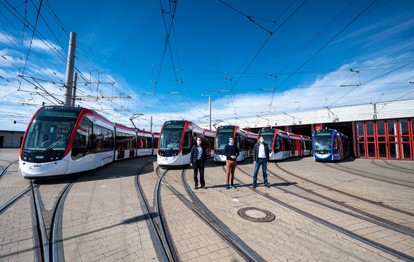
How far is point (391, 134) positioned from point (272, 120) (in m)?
17.1

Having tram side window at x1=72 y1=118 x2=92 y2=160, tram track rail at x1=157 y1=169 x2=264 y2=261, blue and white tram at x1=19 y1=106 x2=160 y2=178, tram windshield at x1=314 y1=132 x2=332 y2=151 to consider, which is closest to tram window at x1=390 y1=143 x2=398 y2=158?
tram windshield at x1=314 y1=132 x2=332 y2=151

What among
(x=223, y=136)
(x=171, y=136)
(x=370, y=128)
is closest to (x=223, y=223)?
(x=171, y=136)

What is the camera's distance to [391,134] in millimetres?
24969

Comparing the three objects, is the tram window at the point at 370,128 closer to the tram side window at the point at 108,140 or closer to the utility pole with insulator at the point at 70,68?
the tram side window at the point at 108,140

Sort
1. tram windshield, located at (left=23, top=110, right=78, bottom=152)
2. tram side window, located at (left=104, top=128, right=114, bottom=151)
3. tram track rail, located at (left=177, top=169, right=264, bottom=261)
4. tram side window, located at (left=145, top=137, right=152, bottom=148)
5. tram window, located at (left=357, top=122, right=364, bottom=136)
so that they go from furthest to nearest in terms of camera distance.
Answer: tram window, located at (left=357, top=122, right=364, bottom=136) < tram side window, located at (left=145, top=137, right=152, bottom=148) < tram side window, located at (left=104, top=128, right=114, bottom=151) < tram windshield, located at (left=23, top=110, right=78, bottom=152) < tram track rail, located at (left=177, top=169, right=264, bottom=261)

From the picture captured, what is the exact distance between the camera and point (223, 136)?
49.3ft

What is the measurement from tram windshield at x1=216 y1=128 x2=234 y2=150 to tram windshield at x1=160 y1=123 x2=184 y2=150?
352 centimetres

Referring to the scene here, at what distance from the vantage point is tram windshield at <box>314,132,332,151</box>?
18562 millimetres

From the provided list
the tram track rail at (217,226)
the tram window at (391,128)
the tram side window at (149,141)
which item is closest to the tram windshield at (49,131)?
the tram track rail at (217,226)

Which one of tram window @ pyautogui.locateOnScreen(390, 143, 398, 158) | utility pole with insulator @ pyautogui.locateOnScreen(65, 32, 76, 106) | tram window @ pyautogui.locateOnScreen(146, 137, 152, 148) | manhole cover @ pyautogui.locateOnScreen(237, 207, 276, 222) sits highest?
utility pole with insulator @ pyautogui.locateOnScreen(65, 32, 76, 106)

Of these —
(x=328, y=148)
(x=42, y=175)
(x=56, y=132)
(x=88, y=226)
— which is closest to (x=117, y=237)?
(x=88, y=226)

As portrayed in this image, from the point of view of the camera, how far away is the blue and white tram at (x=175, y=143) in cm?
A: 1179

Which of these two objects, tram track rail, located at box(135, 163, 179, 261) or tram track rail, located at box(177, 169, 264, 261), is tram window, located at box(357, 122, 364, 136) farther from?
tram track rail, located at box(135, 163, 179, 261)

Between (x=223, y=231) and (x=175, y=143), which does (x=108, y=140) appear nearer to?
(x=175, y=143)
